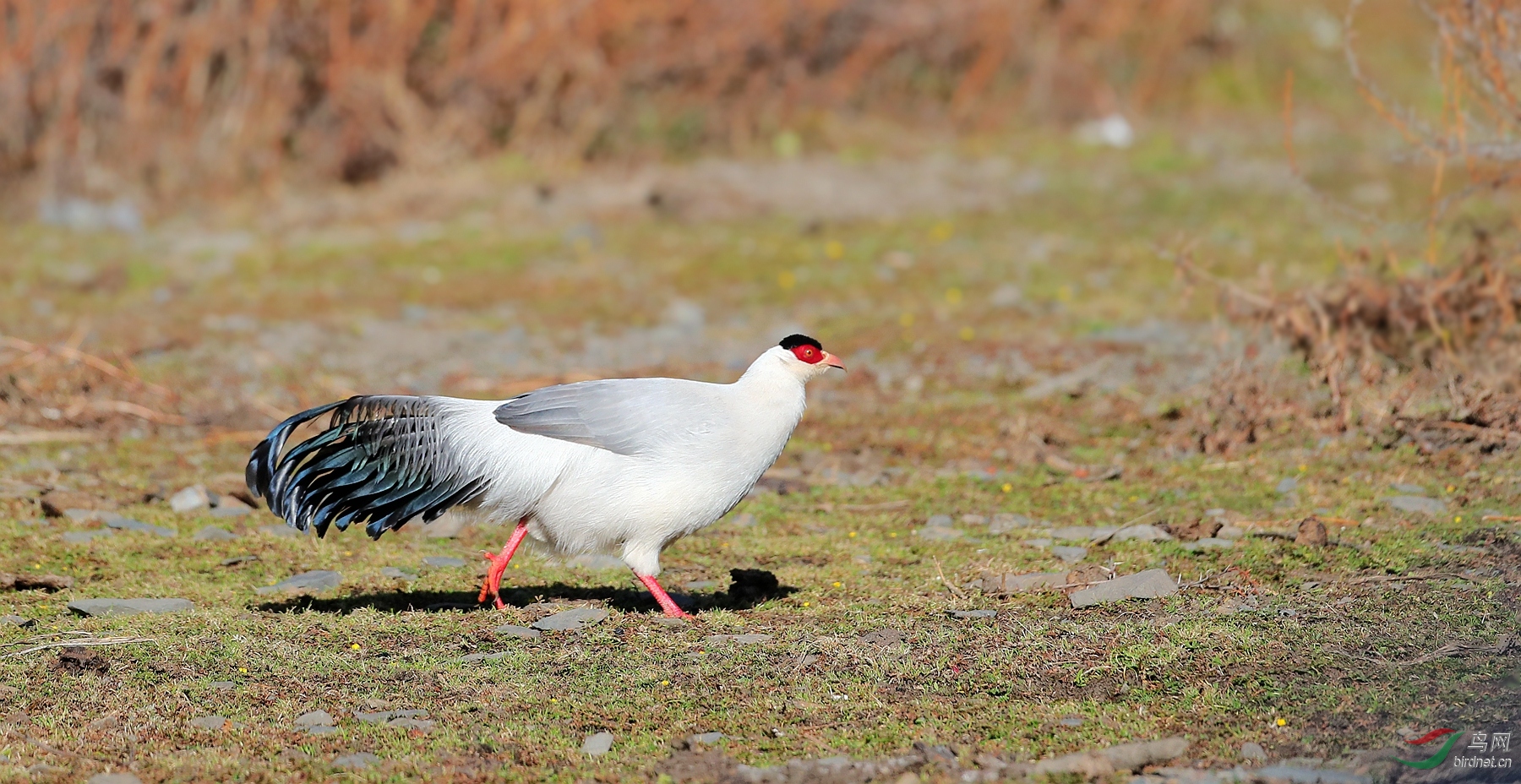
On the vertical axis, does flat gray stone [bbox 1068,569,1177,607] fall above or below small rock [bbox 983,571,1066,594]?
above

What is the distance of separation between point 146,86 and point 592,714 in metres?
12.2

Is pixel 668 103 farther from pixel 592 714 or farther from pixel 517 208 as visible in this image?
pixel 592 714

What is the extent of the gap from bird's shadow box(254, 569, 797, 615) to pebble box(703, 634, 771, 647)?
1.52ft

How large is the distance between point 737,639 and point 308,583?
1.86m

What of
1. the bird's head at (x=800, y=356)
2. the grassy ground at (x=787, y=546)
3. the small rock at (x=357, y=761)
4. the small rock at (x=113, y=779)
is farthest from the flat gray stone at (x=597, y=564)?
the small rock at (x=113, y=779)

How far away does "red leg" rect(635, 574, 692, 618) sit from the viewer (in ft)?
18.9

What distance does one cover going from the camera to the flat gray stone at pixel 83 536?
263 inches

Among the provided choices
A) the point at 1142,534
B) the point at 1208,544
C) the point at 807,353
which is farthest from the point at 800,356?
the point at 1208,544

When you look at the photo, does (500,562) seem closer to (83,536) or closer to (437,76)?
(83,536)

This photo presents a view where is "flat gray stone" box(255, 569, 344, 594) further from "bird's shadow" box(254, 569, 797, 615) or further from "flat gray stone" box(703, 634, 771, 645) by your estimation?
"flat gray stone" box(703, 634, 771, 645)

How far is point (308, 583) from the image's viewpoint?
623 cm

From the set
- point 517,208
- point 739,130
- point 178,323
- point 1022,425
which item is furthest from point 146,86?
point 1022,425

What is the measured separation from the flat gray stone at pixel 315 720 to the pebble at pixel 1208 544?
11.2 feet

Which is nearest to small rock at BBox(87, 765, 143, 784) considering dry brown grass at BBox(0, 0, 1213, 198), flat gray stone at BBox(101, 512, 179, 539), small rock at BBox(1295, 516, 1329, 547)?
flat gray stone at BBox(101, 512, 179, 539)
